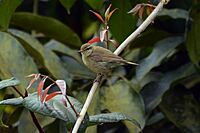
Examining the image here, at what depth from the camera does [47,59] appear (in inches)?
75.9

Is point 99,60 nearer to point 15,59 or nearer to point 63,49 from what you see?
point 15,59

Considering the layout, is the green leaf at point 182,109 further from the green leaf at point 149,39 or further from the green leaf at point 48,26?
the green leaf at point 48,26

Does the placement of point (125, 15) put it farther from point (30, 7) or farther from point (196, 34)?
point (30, 7)

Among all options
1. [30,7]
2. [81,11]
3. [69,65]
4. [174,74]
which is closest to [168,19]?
[174,74]

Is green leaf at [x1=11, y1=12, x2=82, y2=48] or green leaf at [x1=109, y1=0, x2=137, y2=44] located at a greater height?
green leaf at [x1=109, y1=0, x2=137, y2=44]

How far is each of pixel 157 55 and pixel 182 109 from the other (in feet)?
0.63

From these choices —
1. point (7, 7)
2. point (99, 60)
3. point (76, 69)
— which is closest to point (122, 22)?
point (99, 60)

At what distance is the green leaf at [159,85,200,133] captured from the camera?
1.88m

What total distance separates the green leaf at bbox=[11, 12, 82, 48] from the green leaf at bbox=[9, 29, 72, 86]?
14 centimetres

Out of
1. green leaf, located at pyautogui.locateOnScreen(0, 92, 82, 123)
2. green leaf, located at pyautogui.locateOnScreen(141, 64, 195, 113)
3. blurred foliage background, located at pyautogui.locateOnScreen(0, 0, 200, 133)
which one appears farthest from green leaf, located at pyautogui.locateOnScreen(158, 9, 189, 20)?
green leaf, located at pyautogui.locateOnScreen(0, 92, 82, 123)

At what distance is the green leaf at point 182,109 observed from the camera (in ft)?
6.16

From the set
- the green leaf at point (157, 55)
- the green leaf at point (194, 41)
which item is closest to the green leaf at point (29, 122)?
the green leaf at point (157, 55)

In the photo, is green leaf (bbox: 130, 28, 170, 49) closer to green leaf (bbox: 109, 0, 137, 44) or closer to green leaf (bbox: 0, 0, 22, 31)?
green leaf (bbox: 109, 0, 137, 44)

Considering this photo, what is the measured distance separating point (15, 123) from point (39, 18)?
0.38 meters
